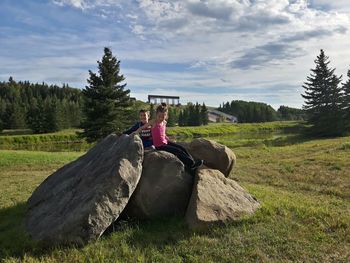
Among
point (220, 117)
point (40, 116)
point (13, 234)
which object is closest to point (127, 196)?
point (13, 234)

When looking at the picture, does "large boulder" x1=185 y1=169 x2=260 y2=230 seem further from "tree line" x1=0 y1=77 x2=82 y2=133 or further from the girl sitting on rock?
"tree line" x1=0 y1=77 x2=82 y2=133

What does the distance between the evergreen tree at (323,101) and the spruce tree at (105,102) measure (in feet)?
81.3

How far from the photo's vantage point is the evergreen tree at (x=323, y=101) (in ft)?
156

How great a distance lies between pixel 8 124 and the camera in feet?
307

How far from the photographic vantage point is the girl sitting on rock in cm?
944

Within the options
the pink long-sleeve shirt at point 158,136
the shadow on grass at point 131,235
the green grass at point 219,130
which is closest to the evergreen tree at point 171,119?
the green grass at point 219,130

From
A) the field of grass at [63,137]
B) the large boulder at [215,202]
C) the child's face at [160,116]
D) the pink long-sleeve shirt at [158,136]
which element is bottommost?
the field of grass at [63,137]

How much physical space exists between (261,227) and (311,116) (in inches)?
1792

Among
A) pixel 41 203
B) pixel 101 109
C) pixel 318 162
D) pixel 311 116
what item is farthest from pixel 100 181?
pixel 311 116

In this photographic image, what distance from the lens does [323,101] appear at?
48656 millimetres

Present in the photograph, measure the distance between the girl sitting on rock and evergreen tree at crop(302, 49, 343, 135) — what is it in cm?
4238

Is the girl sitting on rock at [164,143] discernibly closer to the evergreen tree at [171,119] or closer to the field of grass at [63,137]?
the field of grass at [63,137]

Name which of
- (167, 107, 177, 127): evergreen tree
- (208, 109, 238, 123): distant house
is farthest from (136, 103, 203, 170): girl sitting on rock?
(208, 109, 238, 123): distant house

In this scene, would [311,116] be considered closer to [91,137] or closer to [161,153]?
[91,137]
